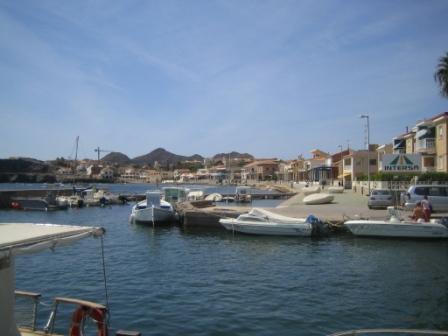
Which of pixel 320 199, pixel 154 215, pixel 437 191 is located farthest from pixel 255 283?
pixel 320 199

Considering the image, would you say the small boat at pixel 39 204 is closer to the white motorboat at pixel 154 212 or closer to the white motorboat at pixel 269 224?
the white motorboat at pixel 154 212

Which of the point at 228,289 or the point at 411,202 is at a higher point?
the point at 411,202

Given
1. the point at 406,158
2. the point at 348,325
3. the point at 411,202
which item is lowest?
the point at 348,325

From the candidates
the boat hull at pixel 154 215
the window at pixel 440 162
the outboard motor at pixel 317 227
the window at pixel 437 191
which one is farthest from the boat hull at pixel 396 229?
the window at pixel 440 162

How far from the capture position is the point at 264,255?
23281mm

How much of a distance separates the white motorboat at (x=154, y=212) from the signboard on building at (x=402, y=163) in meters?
27.8

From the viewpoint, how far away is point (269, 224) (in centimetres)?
2928

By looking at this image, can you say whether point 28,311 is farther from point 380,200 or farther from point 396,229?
point 380,200

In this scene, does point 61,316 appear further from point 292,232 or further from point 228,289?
point 292,232

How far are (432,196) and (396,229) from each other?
8.14 metres

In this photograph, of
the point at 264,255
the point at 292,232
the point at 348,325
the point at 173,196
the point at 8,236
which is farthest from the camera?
the point at 173,196

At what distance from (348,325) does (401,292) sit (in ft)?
14.1

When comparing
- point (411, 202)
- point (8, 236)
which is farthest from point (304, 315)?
point (411, 202)

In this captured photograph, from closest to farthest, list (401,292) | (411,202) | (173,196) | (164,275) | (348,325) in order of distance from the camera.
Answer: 1. (348,325)
2. (401,292)
3. (164,275)
4. (411,202)
5. (173,196)
